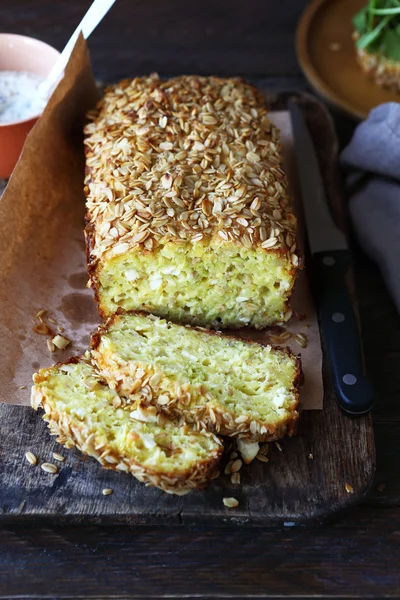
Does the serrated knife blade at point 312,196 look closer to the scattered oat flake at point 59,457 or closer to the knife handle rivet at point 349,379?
the knife handle rivet at point 349,379

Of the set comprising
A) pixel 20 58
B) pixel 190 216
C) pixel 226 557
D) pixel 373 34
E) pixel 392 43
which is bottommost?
pixel 226 557

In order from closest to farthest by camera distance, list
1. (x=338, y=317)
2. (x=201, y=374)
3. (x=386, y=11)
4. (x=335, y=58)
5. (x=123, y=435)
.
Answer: (x=123, y=435) → (x=201, y=374) → (x=338, y=317) → (x=386, y=11) → (x=335, y=58)

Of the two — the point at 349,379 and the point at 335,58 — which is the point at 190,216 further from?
the point at 335,58

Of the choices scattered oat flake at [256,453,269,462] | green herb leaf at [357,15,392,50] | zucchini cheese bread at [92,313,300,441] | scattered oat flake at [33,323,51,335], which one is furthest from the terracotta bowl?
scattered oat flake at [256,453,269,462]

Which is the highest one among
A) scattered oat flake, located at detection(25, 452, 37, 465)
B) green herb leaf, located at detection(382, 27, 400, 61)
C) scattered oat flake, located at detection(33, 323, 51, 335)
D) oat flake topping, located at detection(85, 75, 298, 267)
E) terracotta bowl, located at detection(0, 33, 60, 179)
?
terracotta bowl, located at detection(0, 33, 60, 179)

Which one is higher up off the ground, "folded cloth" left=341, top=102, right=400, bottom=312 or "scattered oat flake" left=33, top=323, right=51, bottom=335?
"scattered oat flake" left=33, top=323, right=51, bottom=335

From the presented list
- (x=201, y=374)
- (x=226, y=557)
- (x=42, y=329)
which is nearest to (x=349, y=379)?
(x=201, y=374)

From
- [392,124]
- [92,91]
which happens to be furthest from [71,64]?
[392,124]

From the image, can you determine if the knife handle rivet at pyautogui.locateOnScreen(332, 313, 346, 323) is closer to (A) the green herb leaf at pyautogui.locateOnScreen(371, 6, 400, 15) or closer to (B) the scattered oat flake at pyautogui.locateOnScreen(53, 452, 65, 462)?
(B) the scattered oat flake at pyautogui.locateOnScreen(53, 452, 65, 462)
